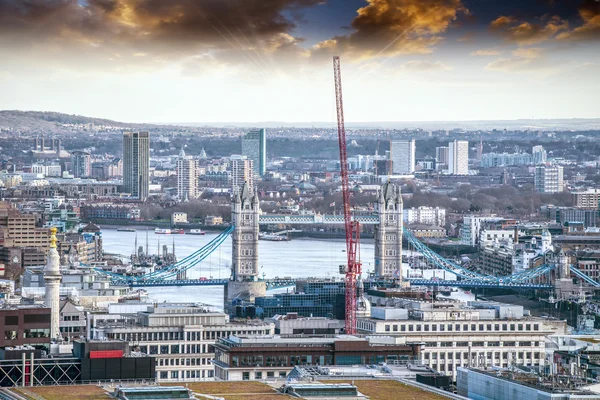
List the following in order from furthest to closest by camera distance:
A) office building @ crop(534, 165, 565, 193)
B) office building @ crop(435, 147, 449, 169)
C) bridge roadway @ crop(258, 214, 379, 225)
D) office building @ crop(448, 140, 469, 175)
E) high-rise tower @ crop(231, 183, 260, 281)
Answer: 1. office building @ crop(435, 147, 449, 169)
2. office building @ crop(448, 140, 469, 175)
3. office building @ crop(534, 165, 565, 193)
4. bridge roadway @ crop(258, 214, 379, 225)
5. high-rise tower @ crop(231, 183, 260, 281)

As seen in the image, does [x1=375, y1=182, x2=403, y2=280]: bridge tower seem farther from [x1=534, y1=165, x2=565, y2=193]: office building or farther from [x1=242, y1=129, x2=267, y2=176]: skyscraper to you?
[x1=242, y1=129, x2=267, y2=176]: skyscraper

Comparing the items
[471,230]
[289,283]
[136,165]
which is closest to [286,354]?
[289,283]

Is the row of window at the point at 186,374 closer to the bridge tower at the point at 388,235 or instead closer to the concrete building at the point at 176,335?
the concrete building at the point at 176,335

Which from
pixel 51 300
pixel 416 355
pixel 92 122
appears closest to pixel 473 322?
pixel 416 355

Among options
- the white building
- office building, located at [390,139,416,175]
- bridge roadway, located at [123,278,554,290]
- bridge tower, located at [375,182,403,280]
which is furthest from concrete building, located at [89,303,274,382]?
office building, located at [390,139,416,175]

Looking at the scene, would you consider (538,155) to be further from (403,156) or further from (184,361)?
(184,361)

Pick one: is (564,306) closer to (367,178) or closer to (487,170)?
(367,178)
